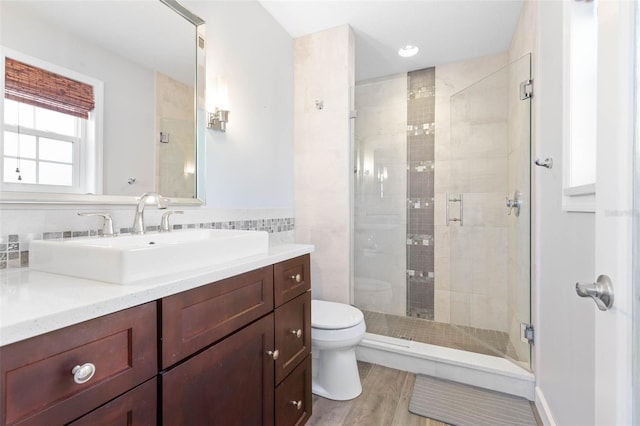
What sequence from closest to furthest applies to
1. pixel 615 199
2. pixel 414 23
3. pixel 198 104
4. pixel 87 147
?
pixel 615 199 → pixel 87 147 → pixel 198 104 → pixel 414 23

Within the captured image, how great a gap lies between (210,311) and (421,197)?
7.28 feet

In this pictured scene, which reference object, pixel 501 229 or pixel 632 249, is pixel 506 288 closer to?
pixel 501 229

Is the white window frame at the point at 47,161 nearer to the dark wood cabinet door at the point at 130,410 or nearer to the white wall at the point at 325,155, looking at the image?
the dark wood cabinet door at the point at 130,410

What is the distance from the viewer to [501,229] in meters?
2.22

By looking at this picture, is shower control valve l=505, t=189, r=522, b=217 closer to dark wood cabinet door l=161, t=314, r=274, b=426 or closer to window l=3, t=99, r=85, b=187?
dark wood cabinet door l=161, t=314, r=274, b=426

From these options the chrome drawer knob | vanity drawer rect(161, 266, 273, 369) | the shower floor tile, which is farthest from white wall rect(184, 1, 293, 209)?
the shower floor tile

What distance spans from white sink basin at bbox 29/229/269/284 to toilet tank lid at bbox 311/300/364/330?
0.79 meters

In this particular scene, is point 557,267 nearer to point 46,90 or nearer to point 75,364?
point 75,364

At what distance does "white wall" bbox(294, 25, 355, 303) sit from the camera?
2195 mm

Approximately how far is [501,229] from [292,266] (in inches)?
67.7

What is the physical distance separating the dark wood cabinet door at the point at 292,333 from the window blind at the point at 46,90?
3.57 feet


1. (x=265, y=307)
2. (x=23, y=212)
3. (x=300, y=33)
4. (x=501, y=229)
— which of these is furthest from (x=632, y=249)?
(x=300, y=33)

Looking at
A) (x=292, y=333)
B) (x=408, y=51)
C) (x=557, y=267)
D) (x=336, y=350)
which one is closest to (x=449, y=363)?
(x=336, y=350)

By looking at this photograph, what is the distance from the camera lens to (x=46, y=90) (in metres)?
1.02
